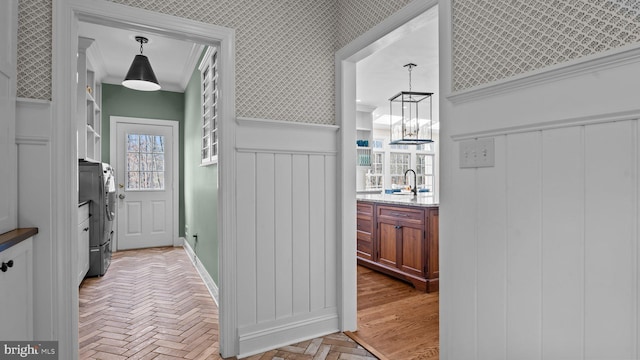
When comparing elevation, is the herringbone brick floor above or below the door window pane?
below

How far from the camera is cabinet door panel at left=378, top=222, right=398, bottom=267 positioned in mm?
3633

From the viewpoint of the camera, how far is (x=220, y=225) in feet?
6.89

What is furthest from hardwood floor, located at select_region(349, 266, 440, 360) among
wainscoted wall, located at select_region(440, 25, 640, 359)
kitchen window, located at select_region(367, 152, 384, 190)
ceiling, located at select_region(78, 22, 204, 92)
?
kitchen window, located at select_region(367, 152, 384, 190)

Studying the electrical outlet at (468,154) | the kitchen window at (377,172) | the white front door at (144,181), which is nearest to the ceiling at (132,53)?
the white front door at (144,181)

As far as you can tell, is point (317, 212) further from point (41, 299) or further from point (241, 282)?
point (41, 299)

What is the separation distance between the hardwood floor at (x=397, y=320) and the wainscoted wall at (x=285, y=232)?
1.11ft

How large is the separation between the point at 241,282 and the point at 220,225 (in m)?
0.39

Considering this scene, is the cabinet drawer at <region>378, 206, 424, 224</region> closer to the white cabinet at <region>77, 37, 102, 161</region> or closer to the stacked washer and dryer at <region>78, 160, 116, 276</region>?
the stacked washer and dryer at <region>78, 160, 116, 276</region>

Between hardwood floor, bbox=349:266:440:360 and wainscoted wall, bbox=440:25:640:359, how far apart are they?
627 mm

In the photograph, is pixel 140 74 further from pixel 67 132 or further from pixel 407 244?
pixel 407 244

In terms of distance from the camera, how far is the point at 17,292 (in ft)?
4.74

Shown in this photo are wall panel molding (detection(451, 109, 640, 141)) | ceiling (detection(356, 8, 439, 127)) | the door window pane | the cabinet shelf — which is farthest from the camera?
the cabinet shelf

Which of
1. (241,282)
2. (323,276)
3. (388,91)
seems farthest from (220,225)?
(388,91)

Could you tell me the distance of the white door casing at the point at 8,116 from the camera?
4.72 feet
